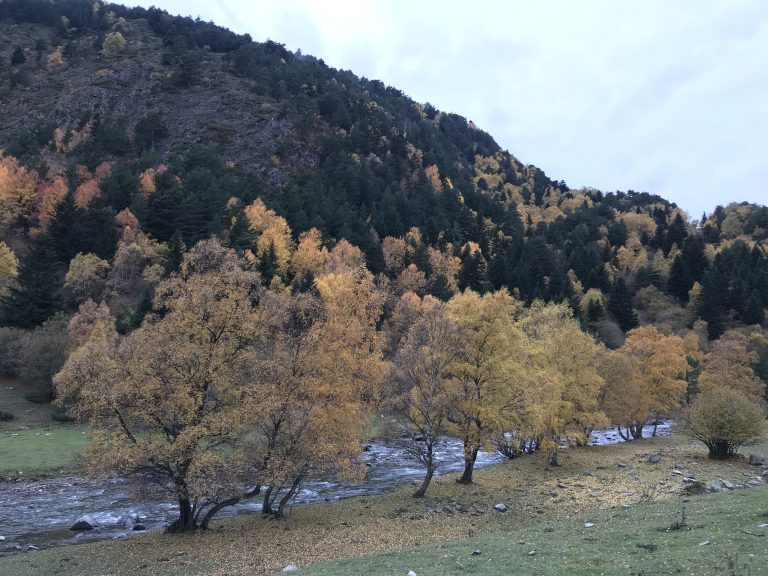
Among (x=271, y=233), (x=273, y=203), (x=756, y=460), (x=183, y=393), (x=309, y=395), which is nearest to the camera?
(x=183, y=393)

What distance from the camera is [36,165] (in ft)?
393

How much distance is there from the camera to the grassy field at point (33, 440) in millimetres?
41500

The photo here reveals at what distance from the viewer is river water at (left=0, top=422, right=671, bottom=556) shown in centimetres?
2777

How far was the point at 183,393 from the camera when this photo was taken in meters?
24.4

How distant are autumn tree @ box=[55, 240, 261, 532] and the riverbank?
2.60 meters

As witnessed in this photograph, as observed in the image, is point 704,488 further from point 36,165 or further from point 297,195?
point 36,165

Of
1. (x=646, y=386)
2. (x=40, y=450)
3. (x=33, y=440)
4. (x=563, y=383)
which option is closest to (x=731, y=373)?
(x=646, y=386)

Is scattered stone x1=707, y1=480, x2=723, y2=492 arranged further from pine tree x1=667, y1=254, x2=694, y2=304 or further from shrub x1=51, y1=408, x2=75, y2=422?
pine tree x1=667, y1=254, x2=694, y2=304

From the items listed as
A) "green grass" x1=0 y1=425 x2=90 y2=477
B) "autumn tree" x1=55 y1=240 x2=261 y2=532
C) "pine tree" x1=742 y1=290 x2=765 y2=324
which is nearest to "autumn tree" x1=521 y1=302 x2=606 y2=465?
"autumn tree" x1=55 y1=240 x2=261 y2=532

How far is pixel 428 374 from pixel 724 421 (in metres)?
25.8

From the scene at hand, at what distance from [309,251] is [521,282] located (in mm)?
52585

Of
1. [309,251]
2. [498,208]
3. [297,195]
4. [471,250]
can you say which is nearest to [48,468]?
[309,251]

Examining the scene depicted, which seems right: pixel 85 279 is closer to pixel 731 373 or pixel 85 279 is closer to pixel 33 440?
pixel 33 440

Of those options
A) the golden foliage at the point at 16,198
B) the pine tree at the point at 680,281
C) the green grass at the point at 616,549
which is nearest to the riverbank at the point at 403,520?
the green grass at the point at 616,549
